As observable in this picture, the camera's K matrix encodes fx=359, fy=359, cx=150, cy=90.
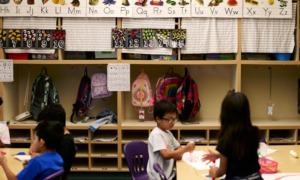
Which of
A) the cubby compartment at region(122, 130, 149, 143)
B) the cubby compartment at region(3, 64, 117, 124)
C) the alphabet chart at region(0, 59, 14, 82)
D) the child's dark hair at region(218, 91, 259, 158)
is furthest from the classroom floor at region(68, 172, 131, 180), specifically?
the child's dark hair at region(218, 91, 259, 158)

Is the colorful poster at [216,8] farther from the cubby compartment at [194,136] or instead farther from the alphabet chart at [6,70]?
the alphabet chart at [6,70]

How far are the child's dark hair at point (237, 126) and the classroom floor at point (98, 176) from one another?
2361mm

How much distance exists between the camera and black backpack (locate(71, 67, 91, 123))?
418cm

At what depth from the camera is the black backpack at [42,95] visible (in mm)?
4062

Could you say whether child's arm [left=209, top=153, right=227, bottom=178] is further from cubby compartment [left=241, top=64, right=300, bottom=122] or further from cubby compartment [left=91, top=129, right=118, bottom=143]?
cubby compartment [left=241, top=64, right=300, bottom=122]

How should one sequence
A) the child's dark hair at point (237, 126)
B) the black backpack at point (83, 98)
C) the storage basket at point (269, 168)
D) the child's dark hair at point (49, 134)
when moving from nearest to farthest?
1. the child's dark hair at point (237, 126)
2. the child's dark hair at point (49, 134)
3. the storage basket at point (269, 168)
4. the black backpack at point (83, 98)

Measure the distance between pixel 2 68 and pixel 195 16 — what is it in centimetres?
217

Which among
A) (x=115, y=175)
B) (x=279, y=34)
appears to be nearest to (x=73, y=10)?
(x=115, y=175)

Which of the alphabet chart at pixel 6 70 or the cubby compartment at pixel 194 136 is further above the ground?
the alphabet chart at pixel 6 70

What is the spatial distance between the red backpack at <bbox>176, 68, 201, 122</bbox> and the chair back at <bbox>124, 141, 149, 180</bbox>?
1.15 meters

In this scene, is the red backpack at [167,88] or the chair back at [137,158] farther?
the red backpack at [167,88]

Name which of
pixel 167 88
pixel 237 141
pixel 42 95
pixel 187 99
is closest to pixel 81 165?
pixel 42 95

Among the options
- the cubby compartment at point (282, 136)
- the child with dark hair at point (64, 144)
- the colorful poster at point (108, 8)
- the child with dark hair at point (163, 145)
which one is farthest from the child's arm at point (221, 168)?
the colorful poster at point (108, 8)

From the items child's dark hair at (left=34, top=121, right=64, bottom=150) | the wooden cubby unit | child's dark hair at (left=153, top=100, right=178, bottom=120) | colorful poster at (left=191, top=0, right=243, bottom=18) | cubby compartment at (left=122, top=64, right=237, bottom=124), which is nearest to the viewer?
child's dark hair at (left=34, top=121, right=64, bottom=150)
